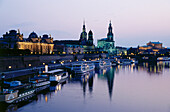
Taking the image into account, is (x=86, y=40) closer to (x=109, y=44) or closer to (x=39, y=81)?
(x=109, y=44)

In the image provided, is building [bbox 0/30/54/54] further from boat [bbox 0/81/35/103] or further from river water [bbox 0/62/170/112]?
boat [bbox 0/81/35/103]

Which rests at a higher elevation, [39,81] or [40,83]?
[39,81]

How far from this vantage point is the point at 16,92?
24.8m

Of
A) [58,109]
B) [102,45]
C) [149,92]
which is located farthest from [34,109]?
[102,45]

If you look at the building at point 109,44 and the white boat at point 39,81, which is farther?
the building at point 109,44

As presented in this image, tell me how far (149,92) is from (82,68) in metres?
23.7

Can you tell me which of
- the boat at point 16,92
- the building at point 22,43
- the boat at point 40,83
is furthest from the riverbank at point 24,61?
the building at point 22,43

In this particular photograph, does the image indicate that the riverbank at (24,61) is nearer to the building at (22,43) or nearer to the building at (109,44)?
the building at (22,43)

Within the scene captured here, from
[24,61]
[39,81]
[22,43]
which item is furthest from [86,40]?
[39,81]

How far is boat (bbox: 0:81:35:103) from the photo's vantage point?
23344 millimetres

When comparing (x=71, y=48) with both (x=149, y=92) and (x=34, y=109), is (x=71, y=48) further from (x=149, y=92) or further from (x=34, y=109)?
(x=34, y=109)

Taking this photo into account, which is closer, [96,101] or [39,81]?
[96,101]

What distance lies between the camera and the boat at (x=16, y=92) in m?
23.3

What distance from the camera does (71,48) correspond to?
114 meters
